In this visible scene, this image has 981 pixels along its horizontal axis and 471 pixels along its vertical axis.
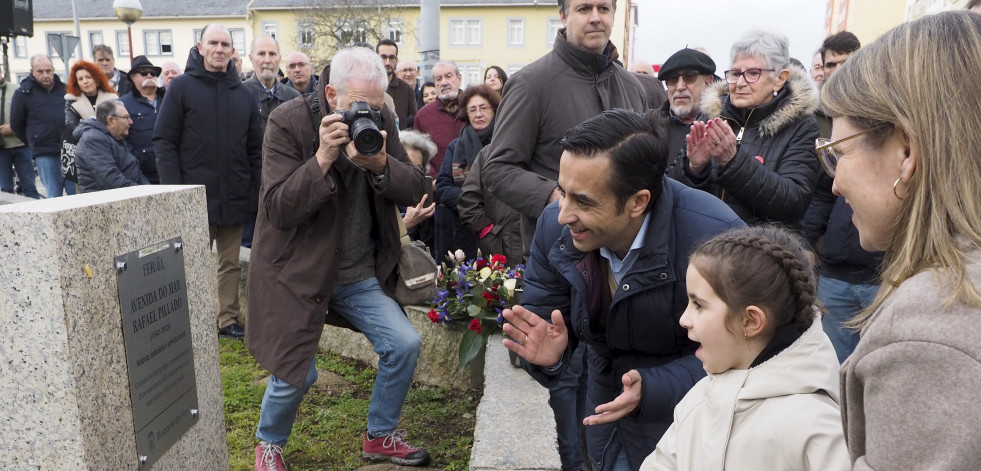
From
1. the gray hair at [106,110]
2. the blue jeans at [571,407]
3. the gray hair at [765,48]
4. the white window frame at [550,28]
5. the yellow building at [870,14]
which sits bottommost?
the blue jeans at [571,407]

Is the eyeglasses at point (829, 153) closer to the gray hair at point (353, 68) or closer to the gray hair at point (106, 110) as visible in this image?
the gray hair at point (353, 68)

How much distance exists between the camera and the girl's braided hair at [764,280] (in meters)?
1.73

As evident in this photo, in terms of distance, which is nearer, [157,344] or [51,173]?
[157,344]

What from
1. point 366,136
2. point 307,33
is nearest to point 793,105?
point 366,136

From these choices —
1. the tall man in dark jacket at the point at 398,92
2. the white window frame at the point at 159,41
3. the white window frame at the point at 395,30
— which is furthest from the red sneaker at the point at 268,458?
the white window frame at the point at 159,41

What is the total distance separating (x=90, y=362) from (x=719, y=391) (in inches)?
63.0

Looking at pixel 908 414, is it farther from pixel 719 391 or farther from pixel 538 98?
pixel 538 98

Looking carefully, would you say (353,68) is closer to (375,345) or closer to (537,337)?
(375,345)

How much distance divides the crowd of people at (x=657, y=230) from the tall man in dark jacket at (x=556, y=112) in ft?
0.04

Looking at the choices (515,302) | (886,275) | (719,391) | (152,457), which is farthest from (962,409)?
(515,302)

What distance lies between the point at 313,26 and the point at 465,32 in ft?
31.4

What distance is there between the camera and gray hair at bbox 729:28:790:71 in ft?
10.6

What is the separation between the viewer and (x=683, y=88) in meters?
4.01

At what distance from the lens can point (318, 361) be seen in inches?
197
